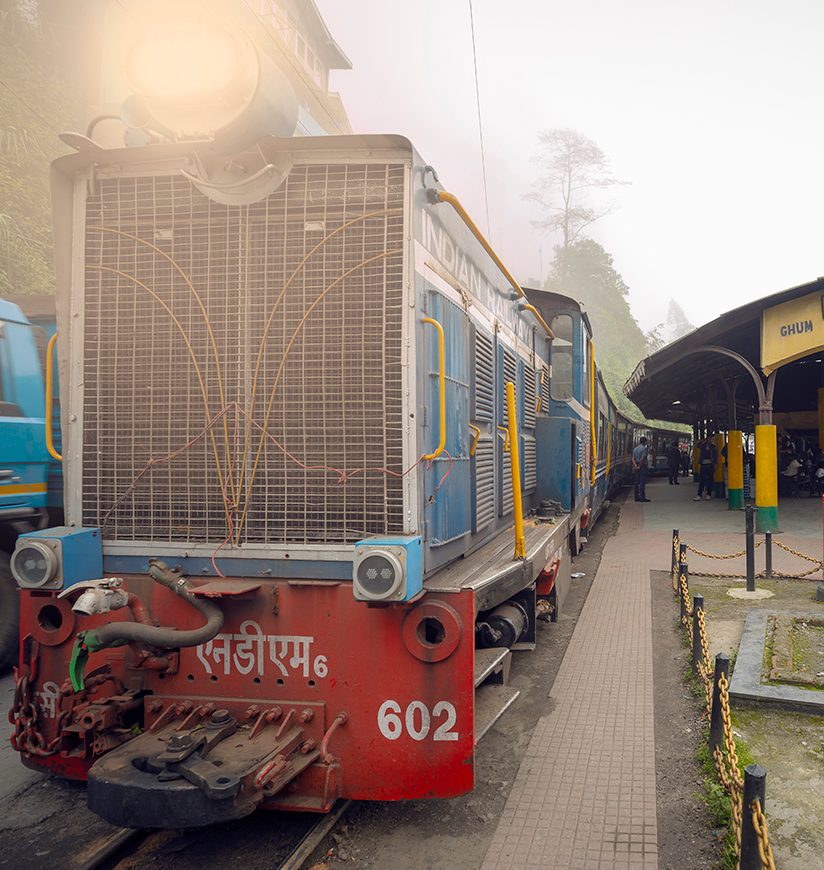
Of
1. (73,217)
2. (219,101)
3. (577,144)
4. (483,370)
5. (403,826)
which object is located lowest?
(403,826)

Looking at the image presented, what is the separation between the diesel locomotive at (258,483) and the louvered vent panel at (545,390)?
13.4ft

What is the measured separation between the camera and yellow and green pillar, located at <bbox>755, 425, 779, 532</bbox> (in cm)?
1201

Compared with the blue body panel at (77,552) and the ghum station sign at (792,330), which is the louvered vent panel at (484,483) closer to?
the blue body panel at (77,552)

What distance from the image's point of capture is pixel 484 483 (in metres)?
4.78

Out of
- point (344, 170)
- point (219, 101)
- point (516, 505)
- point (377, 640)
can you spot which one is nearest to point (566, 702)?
point (516, 505)

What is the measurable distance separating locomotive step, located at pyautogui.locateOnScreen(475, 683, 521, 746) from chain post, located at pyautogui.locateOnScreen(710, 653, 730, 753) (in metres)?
1.12

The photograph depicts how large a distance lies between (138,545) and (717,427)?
73.9ft

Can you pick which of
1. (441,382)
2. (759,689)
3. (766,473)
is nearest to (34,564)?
(441,382)

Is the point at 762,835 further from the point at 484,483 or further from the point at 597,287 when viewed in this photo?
the point at 597,287

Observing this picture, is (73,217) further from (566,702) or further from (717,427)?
(717,427)

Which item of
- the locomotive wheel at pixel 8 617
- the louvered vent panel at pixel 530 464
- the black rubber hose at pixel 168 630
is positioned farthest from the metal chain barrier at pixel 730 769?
the locomotive wheel at pixel 8 617

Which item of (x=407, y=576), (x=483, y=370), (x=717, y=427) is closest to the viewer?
(x=407, y=576)

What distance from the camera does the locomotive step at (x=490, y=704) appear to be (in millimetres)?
3534

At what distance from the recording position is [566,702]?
16.5ft
